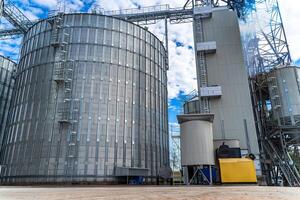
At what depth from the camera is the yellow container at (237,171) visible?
779 inches

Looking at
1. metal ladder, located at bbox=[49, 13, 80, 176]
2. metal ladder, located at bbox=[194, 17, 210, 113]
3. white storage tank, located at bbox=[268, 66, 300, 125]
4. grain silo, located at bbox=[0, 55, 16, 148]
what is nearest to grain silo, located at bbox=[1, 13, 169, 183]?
metal ladder, located at bbox=[49, 13, 80, 176]

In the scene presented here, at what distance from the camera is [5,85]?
36562 millimetres

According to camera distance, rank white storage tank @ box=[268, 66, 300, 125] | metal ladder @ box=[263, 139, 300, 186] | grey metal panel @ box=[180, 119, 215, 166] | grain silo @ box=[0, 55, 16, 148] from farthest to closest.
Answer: grain silo @ box=[0, 55, 16, 148] → white storage tank @ box=[268, 66, 300, 125] → metal ladder @ box=[263, 139, 300, 186] → grey metal panel @ box=[180, 119, 215, 166]

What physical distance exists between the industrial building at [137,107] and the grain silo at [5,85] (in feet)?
29.9

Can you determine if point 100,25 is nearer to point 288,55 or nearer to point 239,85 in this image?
point 239,85

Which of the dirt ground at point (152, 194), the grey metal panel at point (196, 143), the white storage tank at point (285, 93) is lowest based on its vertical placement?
the dirt ground at point (152, 194)

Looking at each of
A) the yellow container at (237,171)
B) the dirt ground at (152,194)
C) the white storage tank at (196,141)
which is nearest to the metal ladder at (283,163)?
the yellow container at (237,171)

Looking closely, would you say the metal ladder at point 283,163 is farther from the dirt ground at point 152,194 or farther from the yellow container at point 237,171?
the dirt ground at point 152,194

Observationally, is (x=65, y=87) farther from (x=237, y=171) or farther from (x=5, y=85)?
(x=237, y=171)

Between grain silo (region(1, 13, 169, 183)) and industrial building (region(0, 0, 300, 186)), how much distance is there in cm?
11

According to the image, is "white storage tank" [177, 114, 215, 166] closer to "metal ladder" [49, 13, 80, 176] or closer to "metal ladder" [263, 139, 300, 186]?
"metal ladder" [263, 139, 300, 186]

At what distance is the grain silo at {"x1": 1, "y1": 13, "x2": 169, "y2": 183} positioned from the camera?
2289 centimetres

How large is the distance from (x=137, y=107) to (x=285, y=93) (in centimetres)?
1650

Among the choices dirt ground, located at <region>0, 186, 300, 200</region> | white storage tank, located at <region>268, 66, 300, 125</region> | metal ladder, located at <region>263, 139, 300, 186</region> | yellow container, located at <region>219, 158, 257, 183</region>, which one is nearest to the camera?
dirt ground, located at <region>0, 186, 300, 200</region>
